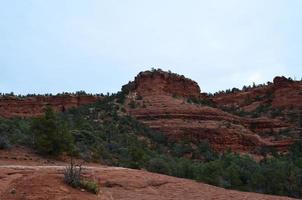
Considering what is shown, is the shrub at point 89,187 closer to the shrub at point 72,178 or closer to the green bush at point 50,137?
the shrub at point 72,178

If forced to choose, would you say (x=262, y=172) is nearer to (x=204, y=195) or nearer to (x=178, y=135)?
(x=204, y=195)

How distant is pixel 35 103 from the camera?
5444cm

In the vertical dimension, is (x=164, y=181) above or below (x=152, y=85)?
below

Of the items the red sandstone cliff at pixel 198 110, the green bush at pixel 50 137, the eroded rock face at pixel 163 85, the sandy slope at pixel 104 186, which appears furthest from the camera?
the eroded rock face at pixel 163 85

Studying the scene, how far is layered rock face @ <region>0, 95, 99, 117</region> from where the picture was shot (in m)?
52.5

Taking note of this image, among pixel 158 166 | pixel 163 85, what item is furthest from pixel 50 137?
pixel 163 85

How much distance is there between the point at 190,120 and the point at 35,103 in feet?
59.6

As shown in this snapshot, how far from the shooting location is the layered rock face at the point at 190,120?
4169cm

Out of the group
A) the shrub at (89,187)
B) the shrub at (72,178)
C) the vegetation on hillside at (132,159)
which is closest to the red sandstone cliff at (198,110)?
the vegetation on hillside at (132,159)

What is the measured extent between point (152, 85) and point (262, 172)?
82.1 feet

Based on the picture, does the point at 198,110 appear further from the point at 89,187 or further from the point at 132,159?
the point at 89,187

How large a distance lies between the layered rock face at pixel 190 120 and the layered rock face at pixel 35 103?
321 inches

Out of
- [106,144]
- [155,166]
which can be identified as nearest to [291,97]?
[106,144]

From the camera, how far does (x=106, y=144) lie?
30234 mm
